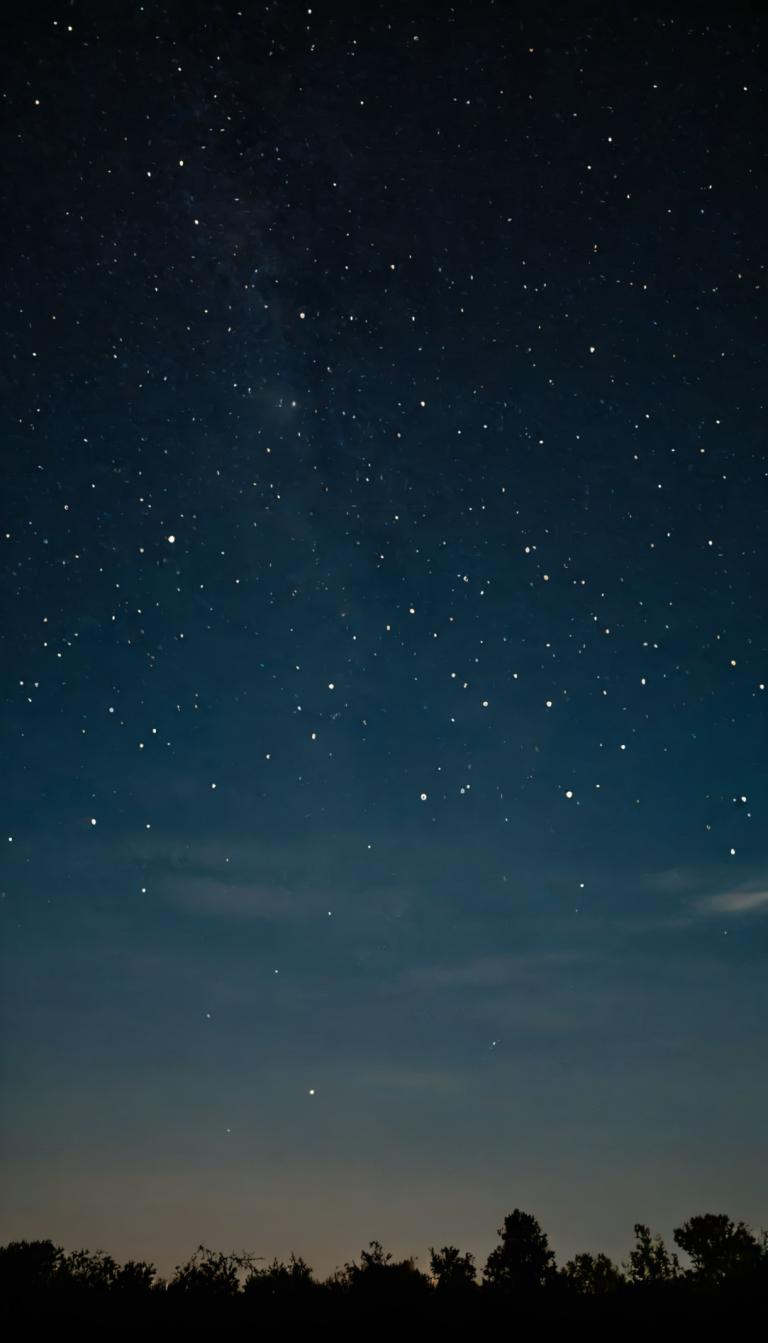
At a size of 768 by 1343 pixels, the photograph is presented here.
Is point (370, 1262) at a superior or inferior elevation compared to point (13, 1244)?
inferior

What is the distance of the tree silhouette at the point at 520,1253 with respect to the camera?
41438 mm

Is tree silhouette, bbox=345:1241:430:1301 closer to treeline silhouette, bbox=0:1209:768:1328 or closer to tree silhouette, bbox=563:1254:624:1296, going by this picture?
treeline silhouette, bbox=0:1209:768:1328

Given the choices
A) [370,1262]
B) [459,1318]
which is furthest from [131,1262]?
[459,1318]

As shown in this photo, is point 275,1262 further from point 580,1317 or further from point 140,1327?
point 580,1317

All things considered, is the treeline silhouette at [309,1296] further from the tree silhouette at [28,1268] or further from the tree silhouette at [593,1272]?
the tree silhouette at [593,1272]

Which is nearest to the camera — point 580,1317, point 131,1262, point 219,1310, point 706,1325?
point 706,1325

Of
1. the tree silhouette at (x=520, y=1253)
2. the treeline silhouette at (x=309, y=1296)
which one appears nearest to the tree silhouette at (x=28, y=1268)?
the treeline silhouette at (x=309, y=1296)

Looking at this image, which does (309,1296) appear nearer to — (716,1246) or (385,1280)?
(385,1280)

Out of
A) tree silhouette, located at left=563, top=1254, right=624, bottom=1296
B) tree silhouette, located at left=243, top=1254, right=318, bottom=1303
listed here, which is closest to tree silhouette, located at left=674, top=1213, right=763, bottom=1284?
tree silhouette, located at left=563, top=1254, right=624, bottom=1296

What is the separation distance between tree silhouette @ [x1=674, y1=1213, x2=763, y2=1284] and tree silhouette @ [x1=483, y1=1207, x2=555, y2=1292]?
21.6 ft

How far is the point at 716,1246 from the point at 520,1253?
9136mm

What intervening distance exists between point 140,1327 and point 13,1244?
12.3 m

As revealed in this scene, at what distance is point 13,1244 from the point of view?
34.4 m

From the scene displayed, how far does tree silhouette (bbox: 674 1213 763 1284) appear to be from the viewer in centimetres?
4044
